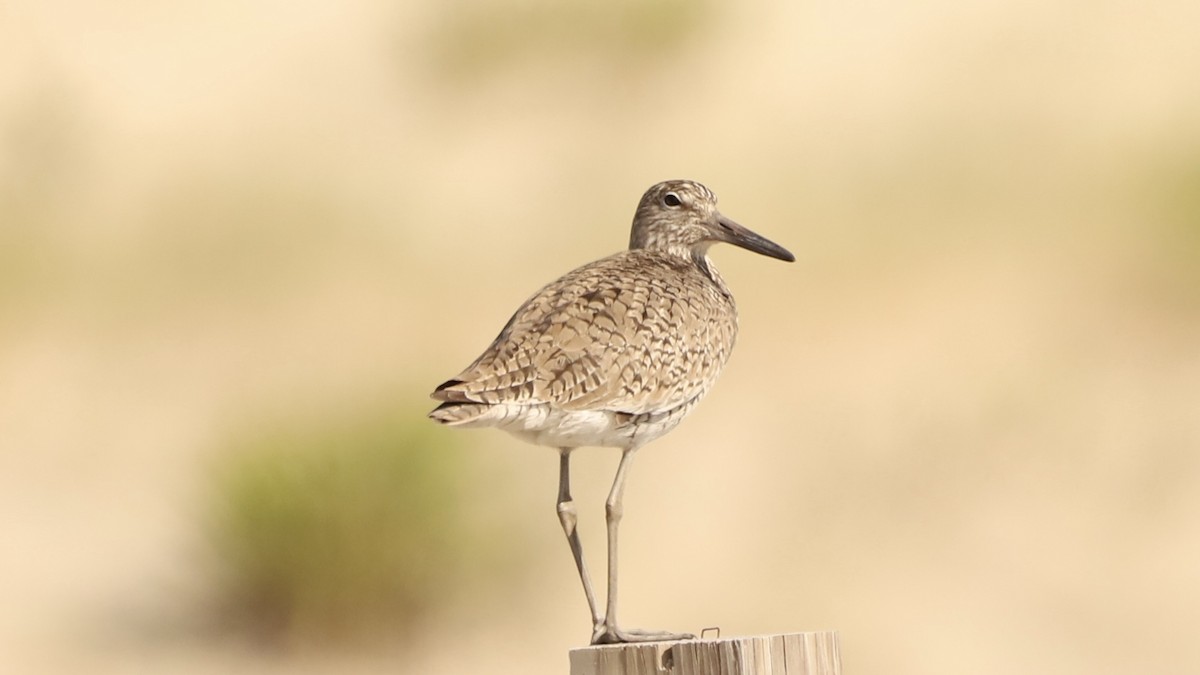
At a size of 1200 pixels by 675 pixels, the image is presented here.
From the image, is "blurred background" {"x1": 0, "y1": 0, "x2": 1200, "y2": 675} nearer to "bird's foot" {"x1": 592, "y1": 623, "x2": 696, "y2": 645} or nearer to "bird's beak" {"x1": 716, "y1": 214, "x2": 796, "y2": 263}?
"bird's beak" {"x1": 716, "y1": 214, "x2": 796, "y2": 263}

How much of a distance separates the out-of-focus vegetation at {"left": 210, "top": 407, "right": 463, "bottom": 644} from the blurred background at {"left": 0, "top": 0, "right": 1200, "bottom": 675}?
27 millimetres

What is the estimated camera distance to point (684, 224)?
25.1 feet

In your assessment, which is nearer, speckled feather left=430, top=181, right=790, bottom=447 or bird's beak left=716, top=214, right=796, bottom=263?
speckled feather left=430, top=181, right=790, bottom=447

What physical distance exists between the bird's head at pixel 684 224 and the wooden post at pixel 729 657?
2846 mm

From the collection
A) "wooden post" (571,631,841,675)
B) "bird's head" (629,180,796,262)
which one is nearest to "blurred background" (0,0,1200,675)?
"bird's head" (629,180,796,262)

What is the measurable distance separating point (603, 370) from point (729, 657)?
1.60 meters

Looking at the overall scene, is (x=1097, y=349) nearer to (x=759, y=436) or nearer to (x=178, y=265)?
(x=759, y=436)

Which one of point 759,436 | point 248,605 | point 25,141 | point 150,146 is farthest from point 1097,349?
point 25,141

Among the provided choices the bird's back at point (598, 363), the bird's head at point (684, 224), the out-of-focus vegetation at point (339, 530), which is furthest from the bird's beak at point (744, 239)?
the out-of-focus vegetation at point (339, 530)

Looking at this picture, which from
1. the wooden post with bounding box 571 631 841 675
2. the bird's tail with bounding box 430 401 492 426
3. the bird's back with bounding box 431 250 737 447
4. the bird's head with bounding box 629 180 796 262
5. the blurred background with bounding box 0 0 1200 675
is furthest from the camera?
the blurred background with bounding box 0 0 1200 675

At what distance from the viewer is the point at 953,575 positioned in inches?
491

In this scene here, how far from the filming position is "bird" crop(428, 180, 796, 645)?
6.00 metres

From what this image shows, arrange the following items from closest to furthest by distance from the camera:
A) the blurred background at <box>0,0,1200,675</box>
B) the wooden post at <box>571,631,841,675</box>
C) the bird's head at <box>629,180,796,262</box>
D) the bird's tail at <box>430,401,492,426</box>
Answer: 1. the wooden post at <box>571,631,841,675</box>
2. the bird's tail at <box>430,401,492,426</box>
3. the bird's head at <box>629,180,796,262</box>
4. the blurred background at <box>0,0,1200,675</box>

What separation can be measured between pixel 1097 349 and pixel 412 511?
5.65m
